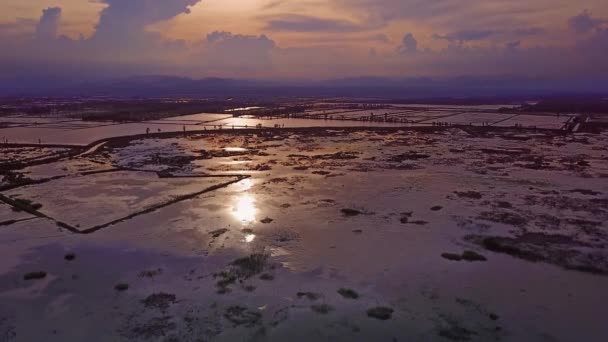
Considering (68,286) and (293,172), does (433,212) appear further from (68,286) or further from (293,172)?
(68,286)

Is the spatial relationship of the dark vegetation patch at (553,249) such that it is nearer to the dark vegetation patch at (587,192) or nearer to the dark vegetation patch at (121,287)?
the dark vegetation patch at (587,192)

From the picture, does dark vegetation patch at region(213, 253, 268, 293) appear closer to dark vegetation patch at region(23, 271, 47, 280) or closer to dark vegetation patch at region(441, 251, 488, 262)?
dark vegetation patch at region(23, 271, 47, 280)

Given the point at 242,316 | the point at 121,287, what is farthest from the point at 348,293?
the point at 121,287

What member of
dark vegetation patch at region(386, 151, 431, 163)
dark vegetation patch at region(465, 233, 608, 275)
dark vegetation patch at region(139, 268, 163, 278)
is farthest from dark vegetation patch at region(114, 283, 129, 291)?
dark vegetation patch at region(386, 151, 431, 163)

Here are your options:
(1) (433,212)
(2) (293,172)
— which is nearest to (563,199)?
(1) (433,212)

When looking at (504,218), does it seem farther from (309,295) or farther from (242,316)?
(242,316)

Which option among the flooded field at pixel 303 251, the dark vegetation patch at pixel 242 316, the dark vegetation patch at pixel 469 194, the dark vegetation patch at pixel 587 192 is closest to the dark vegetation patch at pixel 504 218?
the flooded field at pixel 303 251
